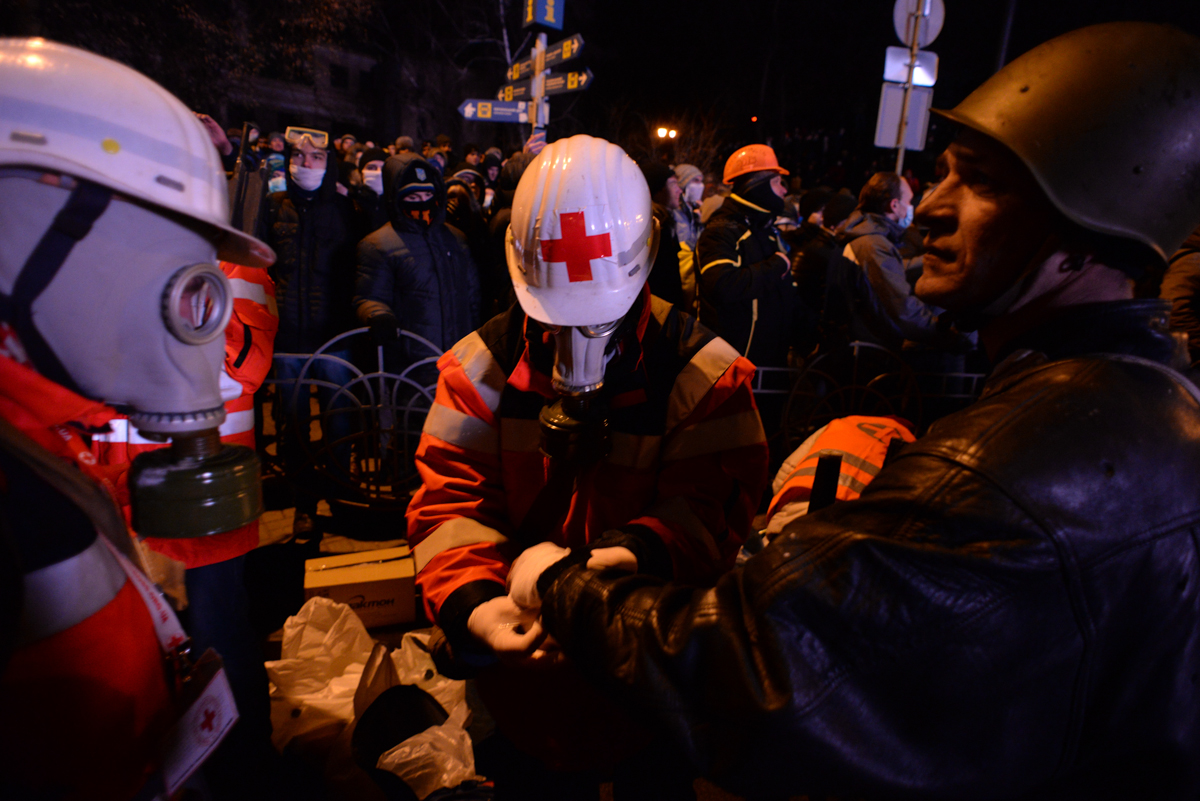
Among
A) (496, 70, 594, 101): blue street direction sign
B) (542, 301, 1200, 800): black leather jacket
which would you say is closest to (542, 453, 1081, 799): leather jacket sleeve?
(542, 301, 1200, 800): black leather jacket

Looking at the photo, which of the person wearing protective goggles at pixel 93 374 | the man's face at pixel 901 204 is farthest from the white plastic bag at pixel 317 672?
the man's face at pixel 901 204

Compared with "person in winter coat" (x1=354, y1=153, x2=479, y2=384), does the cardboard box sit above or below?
below

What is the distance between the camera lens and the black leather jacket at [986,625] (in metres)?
0.90

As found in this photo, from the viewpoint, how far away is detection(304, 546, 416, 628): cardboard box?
3.04 meters

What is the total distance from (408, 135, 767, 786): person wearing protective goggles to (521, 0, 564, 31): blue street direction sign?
9126 millimetres

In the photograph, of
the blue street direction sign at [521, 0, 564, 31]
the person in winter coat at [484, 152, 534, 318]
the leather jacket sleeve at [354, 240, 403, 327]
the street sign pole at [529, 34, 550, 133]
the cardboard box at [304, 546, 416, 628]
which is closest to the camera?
the cardboard box at [304, 546, 416, 628]

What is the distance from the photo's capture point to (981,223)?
1256 mm

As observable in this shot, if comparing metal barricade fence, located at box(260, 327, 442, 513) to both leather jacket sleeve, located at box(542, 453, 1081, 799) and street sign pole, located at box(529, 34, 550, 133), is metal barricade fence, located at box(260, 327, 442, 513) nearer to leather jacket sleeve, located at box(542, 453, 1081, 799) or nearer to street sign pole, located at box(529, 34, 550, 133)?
leather jacket sleeve, located at box(542, 453, 1081, 799)

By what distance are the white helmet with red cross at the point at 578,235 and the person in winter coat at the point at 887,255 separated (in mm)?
3348

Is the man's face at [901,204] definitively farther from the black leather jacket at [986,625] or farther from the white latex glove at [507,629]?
the white latex glove at [507,629]

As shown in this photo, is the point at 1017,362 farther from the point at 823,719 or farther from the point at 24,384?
the point at 24,384

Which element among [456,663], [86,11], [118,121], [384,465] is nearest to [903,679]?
[456,663]

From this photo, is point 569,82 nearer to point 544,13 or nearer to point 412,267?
point 544,13

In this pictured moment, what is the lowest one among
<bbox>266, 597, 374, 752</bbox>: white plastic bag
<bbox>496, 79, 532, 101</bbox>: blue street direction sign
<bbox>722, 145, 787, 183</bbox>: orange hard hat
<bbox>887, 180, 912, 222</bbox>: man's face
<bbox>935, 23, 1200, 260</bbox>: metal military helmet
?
<bbox>266, 597, 374, 752</bbox>: white plastic bag
